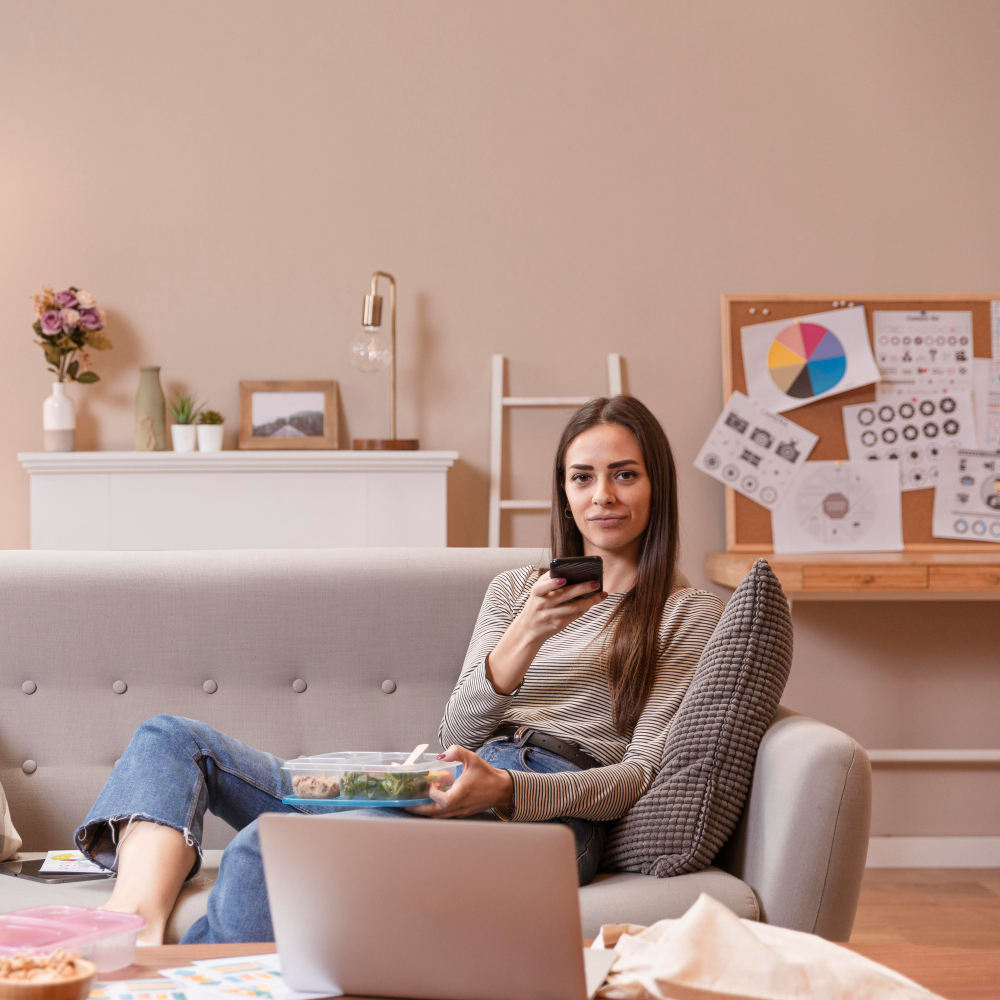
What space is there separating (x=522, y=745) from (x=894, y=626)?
6.32 feet

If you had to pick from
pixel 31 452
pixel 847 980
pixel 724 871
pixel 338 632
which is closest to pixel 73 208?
pixel 31 452

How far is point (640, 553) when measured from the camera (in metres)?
1.72

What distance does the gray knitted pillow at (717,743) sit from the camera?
144 centimetres

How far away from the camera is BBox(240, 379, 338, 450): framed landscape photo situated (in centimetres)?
306

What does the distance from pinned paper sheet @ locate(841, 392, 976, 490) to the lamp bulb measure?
1402 millimetres

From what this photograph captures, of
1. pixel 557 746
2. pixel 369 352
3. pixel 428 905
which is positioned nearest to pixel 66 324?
pixel 369 352

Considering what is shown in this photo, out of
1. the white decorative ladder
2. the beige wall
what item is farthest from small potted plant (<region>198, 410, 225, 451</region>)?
the white decorative ladder

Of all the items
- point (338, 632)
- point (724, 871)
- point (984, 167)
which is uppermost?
point (984, 167)

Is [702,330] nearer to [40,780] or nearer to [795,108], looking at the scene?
[795,108]

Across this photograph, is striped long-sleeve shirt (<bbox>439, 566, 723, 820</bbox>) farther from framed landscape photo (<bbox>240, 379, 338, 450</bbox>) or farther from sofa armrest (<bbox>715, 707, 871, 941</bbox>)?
framed landscape photo (<bbox>240, 379, 338, 450</bbox>)

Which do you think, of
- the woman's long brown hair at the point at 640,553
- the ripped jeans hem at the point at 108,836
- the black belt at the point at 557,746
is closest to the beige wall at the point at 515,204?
the woman's long brown hair at the point at 640,553

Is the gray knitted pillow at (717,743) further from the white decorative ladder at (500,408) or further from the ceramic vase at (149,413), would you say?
the ceramic vase at (149,413)

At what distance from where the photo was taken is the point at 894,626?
10.2 ft

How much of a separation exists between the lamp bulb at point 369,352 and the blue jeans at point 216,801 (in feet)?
5.13
